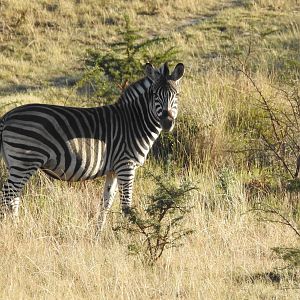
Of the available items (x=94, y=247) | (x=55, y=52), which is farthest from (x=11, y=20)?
(x=94, y=247)

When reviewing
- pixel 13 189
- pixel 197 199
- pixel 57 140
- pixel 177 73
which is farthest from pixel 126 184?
pixel 177 73

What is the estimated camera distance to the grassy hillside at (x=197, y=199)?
6113 mm

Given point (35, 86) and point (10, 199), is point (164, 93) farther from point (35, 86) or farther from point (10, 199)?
point (35, 86)

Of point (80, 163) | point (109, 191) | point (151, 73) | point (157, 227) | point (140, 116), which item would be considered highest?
point (151, 73)

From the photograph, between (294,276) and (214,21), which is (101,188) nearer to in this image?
(294,276)

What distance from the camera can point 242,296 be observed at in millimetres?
5883

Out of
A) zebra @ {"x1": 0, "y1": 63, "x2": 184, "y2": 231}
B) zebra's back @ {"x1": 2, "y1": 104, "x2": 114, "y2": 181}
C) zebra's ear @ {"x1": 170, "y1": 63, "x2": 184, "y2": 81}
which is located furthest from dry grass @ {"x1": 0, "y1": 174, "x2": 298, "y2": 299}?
zebra's ear @ {"x1": 170, "y1": 63, "x2": 184, "y2": 81}

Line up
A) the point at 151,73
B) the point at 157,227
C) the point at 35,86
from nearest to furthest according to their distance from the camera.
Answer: the point at 157,227
the point at 151,73
the point at 35,86

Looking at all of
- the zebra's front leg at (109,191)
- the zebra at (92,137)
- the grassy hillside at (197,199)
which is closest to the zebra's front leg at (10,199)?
the zebra at (92,137)

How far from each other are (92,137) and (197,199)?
4.42 feet

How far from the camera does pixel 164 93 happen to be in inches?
332

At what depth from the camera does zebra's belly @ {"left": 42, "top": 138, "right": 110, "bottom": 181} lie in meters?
8.02

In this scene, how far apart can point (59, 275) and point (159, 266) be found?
3.09ft

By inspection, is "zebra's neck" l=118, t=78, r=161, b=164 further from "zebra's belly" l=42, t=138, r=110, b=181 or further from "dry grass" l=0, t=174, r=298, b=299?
"dry grass" l=0, t=174, r=298, b=299
